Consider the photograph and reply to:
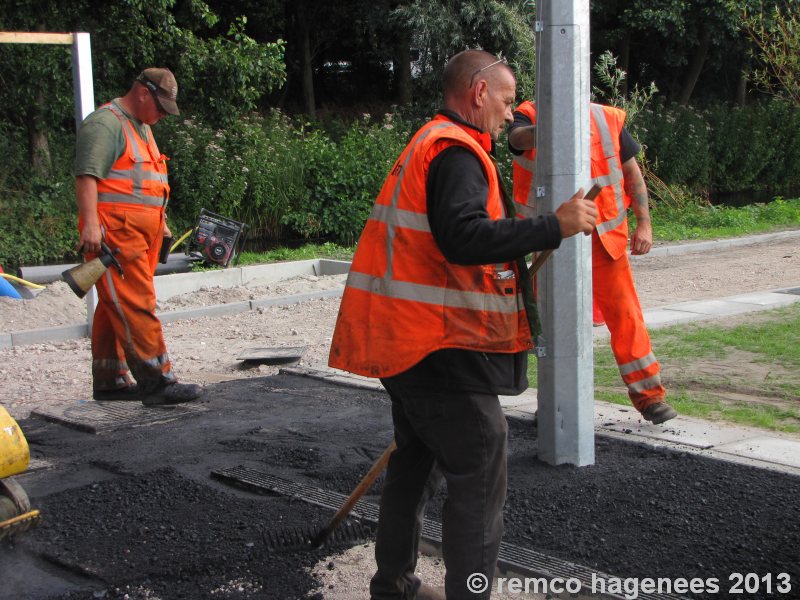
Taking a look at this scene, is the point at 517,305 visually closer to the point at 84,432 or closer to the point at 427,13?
the point at 84,432

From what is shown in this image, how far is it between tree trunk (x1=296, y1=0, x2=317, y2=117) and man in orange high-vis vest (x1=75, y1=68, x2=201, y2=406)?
16983mm

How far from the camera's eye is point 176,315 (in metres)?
9.78

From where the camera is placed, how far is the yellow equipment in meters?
3.94

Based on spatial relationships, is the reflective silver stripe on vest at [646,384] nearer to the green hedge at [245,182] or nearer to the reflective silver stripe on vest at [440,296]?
the reflective silver stripe on vest at [440,296]

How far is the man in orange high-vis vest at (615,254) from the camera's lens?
17.2 feet

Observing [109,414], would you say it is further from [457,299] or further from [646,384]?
[457,299]

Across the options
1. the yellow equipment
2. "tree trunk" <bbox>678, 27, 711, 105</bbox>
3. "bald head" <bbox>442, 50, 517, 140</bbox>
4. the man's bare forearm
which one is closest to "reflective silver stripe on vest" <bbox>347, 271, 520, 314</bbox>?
"bald head" <bbox>442, 50, 517, 140</bbox>

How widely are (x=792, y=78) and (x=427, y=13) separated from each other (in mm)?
7234

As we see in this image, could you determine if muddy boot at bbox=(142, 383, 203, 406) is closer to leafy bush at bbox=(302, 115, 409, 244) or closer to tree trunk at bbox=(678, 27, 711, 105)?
leafy bush at bbox=(302, 115, 409, 244)

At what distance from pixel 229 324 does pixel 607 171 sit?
5229 mm

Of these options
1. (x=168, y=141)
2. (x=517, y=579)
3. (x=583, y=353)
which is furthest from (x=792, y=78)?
(x=517, y=579)

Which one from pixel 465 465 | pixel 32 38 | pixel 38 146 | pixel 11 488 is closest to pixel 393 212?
pixel 465 465

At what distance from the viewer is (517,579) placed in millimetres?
3633

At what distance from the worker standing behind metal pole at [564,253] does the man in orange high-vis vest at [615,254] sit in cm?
46
